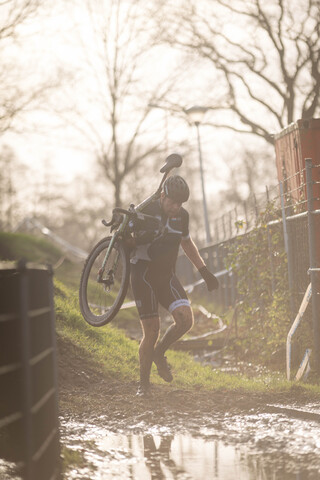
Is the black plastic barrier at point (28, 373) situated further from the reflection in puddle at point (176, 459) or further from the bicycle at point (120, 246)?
the bicycle at point (120, 246)

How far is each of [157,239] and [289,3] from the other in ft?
65.2

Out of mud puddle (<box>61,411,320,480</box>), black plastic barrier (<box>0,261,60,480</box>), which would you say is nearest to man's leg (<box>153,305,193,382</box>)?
mud puddle (<box>61,411,320,480</box>)

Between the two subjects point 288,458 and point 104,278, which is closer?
point 288,458

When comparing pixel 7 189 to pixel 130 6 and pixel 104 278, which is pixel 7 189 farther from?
pixel 104 278

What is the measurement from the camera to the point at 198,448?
5.25 metres

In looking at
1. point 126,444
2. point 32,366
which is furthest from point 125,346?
point 32,366

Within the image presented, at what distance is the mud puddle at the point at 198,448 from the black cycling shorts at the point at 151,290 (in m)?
1.07

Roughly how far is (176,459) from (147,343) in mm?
2059

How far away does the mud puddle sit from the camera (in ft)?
15.3

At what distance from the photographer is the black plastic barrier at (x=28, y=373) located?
3.72 metres

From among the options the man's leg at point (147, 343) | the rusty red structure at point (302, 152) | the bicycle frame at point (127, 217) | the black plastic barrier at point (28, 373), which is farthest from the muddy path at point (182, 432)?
the rusty red structure at point (302, 152)

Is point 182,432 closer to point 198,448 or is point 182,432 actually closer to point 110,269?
point 198,448

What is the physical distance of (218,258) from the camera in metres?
18.5

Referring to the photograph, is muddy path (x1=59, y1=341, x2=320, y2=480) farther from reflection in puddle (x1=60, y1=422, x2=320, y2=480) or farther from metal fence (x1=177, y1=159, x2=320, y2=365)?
metal fence (x1=177, y1=159, x2=320, y2=365)
